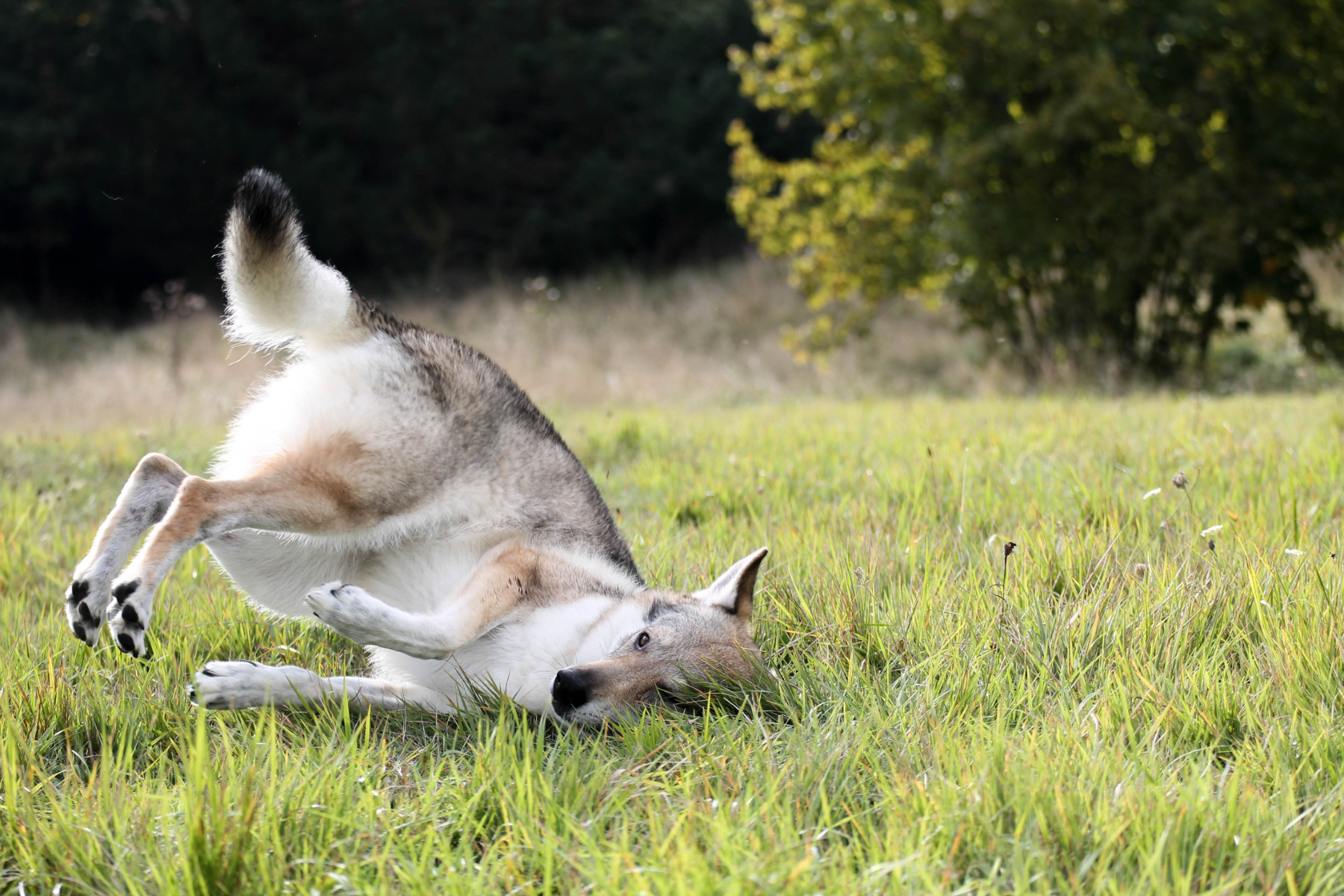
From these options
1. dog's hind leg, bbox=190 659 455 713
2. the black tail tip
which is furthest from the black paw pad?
the black tail tip

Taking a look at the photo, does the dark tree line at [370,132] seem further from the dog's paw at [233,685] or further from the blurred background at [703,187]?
the dog's paw at [233,685]

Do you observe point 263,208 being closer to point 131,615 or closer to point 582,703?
point 131,615

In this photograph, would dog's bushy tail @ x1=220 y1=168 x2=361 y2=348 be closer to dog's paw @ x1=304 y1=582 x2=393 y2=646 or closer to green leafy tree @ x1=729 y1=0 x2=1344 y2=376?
dog's paw @ x1=304 y1=582 x2=393 y2=646

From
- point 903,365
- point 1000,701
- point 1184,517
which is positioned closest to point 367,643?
point 1000,701

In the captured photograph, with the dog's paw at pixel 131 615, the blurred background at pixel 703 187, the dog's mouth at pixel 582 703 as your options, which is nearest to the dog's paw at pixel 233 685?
the dog's paw at pixel 131 615

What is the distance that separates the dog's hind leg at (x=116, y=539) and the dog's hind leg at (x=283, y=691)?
400 mm

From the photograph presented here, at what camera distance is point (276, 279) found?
3229 mm

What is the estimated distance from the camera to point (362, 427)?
307 cm

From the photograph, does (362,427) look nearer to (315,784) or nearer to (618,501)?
(315,784)

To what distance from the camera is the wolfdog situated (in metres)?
2.73

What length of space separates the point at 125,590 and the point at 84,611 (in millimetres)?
258

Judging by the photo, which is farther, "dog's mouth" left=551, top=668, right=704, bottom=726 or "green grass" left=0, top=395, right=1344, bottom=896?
"dog's mouth" left=551, top=668, right=704, bottom=726

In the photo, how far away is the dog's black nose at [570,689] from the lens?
2.54 m

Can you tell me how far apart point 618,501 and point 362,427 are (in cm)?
221
